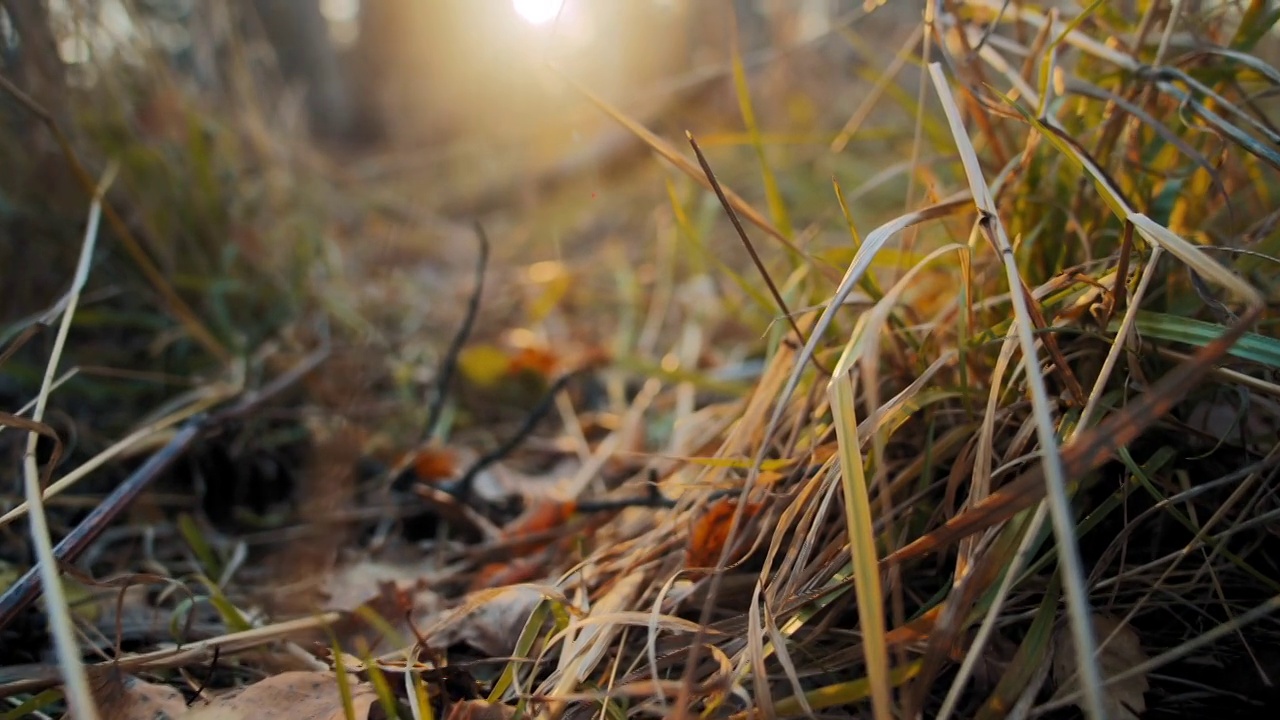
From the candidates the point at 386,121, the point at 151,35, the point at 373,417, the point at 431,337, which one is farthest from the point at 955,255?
the point at 386,121

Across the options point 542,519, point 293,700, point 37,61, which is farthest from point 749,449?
point 37,61

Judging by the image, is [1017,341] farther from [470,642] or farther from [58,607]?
[58,607]

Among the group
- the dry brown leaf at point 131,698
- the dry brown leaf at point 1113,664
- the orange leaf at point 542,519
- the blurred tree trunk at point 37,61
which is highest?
the blurred tree trunk at point 37,61

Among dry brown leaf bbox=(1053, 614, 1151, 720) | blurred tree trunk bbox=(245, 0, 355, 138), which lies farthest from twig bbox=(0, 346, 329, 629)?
blurred tree trunk bbox=(245, 0, 355, 138)

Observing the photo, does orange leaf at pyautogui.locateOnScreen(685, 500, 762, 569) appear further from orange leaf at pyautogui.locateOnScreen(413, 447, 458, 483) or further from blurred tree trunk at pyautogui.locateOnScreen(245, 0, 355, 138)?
blurred tree trunk at pyautogui.locateOnScreen(245, 0, 355, 138)

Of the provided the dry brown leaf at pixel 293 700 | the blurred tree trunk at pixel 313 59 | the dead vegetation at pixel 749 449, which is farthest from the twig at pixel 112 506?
the blurred tree trunk at pixel 313 59

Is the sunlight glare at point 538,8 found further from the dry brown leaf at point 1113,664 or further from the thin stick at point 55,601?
the dry brown leaf at point 1113,664
